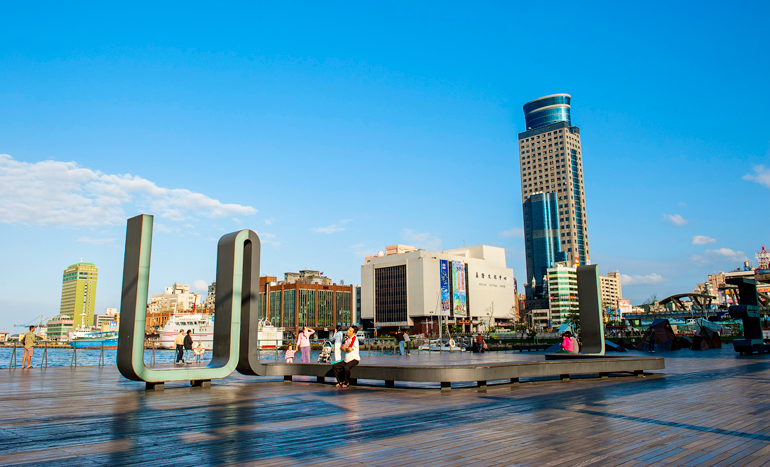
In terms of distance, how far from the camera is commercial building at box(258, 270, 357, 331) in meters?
160

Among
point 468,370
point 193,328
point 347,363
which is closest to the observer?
point 468,370

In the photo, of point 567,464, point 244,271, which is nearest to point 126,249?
point 244,271

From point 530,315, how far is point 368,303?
207ft

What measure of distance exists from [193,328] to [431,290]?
3220 inches

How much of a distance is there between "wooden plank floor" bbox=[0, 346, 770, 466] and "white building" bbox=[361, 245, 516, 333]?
13543 cm

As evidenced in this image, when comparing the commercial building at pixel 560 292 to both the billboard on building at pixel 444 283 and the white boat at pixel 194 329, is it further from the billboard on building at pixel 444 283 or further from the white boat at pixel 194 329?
the white boat at pixel 194 329

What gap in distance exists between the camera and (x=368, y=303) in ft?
523

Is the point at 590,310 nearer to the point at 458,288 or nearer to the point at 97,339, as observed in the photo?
the point at 97,339

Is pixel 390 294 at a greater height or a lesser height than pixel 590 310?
greater

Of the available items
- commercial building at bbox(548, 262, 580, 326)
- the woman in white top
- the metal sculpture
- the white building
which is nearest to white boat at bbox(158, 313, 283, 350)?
the metal sculpture

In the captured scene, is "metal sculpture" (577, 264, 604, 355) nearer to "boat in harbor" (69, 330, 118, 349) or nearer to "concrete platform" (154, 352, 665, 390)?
"concrete platform" (154, 352, 665, 390)

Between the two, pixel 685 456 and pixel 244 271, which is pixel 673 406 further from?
pixel 244 271

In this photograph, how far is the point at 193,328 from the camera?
7831 centimetres

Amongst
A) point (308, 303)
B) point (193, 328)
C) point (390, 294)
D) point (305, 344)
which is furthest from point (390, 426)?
point (308, 303)
